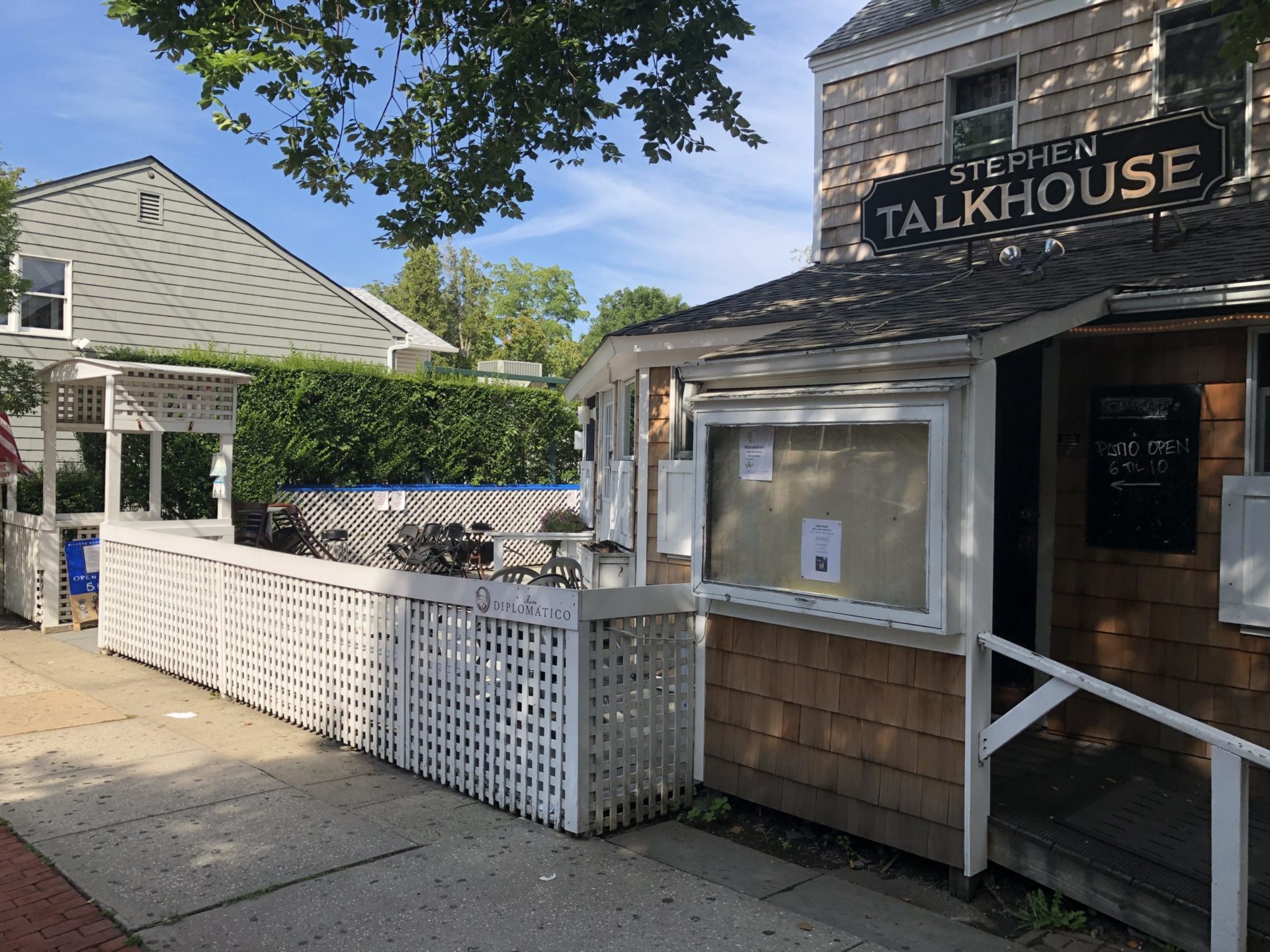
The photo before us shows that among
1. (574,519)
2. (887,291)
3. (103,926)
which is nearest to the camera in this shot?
(103,926)

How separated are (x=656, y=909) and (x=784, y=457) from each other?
2.22 metres

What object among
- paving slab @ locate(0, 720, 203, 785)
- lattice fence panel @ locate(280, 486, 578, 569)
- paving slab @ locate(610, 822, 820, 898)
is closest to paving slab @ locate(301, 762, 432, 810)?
paving slab @ locate(0, 720, 203, 785)

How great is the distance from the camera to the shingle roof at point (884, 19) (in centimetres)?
859

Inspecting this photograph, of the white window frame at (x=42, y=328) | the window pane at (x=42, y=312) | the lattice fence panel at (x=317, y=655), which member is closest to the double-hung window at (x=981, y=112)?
the lattice fence panel at (x=317, y=655)

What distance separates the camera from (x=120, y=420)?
32.1 feet

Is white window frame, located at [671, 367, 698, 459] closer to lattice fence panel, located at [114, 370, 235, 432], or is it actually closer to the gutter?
the gutter

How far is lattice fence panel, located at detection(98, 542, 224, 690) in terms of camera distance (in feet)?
25.7

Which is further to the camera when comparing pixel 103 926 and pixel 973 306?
A: pixel 973 306

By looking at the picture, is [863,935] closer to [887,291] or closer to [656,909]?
[656,909]

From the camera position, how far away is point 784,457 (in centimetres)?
499

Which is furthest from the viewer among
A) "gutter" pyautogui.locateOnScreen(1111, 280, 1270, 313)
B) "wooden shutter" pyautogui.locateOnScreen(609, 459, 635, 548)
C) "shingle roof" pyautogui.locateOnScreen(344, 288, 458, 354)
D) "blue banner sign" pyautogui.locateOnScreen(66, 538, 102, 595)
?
"shingle roof" pyautogui.locateOnScreen(344, 288, 458, 354)

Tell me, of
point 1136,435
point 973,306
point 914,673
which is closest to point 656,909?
point 914,673

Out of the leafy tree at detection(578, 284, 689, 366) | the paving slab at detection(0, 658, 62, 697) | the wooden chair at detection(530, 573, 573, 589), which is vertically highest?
the leafy tree at detection(578, 284, 689, 366)

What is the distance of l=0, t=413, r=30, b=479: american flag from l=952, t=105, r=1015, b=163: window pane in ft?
32.3
